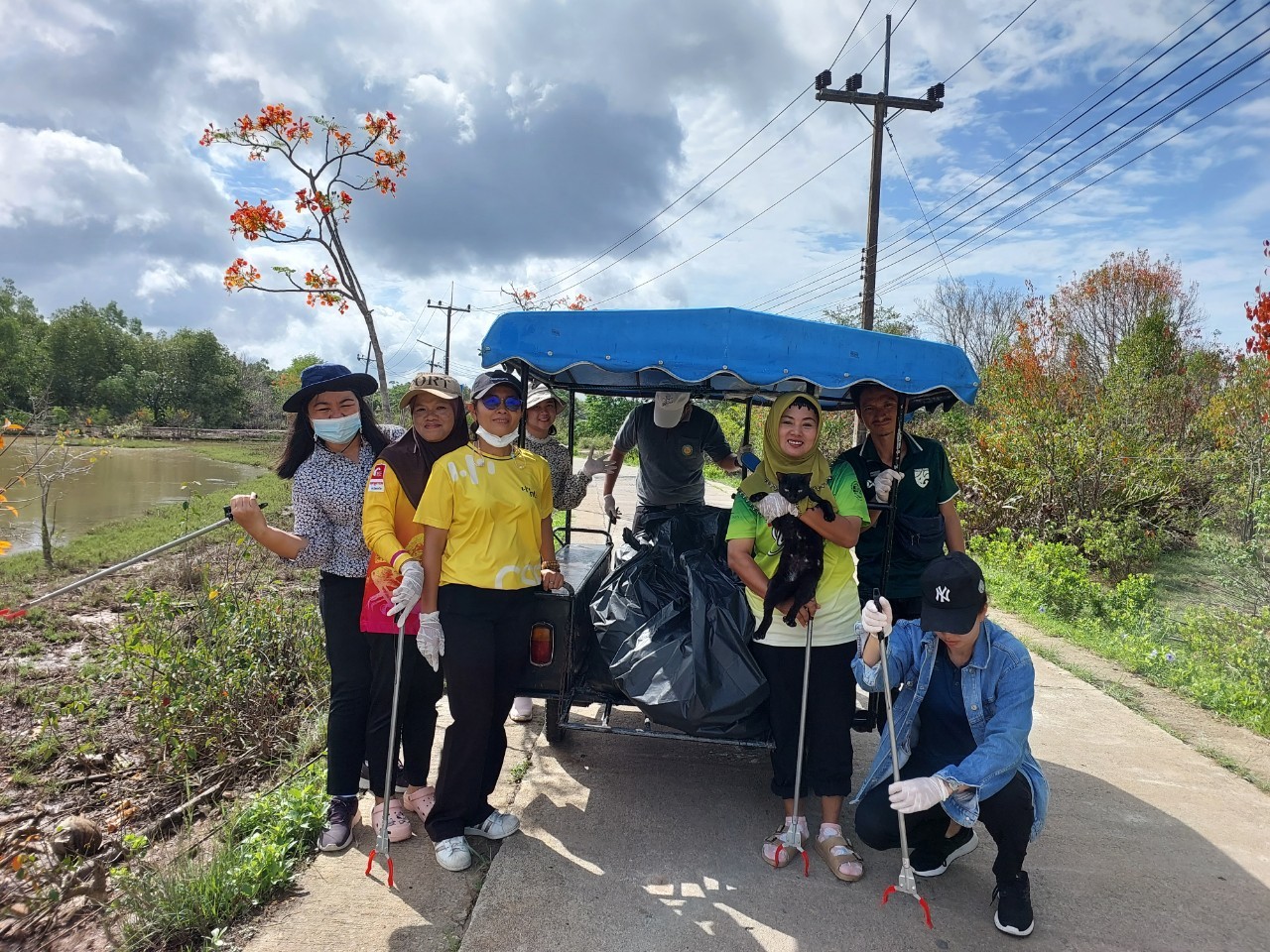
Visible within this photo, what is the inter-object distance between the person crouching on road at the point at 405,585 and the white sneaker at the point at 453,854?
0.24 meters

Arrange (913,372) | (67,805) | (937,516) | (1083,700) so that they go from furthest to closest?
(1083,700)
(67,805)
(937,516)
(913,372)

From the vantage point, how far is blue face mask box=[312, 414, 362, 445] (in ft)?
10.0

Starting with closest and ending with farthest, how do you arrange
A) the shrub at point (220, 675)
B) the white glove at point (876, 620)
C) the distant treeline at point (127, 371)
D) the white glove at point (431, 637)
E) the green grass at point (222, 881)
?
1. the green grass at point (222, 881)
2. the white glove at point (876, 620)
3. the white glove at point (431, 637)
4. the shrub at point (220, 675)
5. the distant treeline at point (127, 371)

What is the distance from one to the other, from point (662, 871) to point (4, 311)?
63.8 metres

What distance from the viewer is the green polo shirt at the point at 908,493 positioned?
3.58 m

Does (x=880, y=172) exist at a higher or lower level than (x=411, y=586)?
higher

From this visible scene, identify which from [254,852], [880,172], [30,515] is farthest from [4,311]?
[254,852]

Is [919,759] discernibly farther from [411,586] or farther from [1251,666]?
[1251,666]

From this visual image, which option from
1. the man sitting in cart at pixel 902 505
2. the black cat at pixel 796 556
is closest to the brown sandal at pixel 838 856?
the man sitting in cart at pixel 902 505

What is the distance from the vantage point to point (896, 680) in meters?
2.91

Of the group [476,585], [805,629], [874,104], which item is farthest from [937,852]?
[874,104]

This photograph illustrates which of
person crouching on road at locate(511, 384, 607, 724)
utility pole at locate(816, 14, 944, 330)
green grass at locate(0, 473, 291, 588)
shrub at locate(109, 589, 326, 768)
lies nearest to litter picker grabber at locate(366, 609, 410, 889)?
person crouching on road at locate(511, 384, 607, 724)

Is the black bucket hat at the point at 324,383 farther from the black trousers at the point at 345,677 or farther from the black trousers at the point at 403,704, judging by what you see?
the black trousers at the point at 403,704

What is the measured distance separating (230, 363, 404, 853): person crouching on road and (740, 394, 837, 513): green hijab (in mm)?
1658
